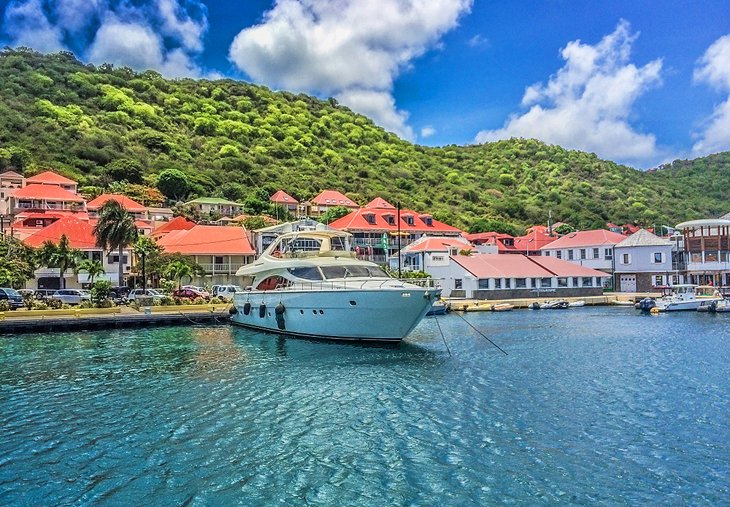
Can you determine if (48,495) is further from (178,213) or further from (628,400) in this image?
(178,213)

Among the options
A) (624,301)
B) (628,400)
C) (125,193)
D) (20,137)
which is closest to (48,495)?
(628,400)

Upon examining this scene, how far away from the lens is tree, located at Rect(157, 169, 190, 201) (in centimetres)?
8950

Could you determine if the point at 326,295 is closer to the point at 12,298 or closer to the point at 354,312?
the point at 354,312

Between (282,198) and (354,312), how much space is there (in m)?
72.3

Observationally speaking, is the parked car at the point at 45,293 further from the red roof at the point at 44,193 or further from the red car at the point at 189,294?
the red roof at the point at 44,193

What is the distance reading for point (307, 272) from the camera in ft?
84.6

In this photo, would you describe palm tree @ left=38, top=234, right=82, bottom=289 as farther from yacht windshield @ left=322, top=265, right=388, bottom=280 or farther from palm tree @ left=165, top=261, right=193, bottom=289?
yacht windshield @ left=322, top=265, right=388, bottom=280

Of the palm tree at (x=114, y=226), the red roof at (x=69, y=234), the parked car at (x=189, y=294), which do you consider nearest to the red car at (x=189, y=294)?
the parked car at (x=189, y=294)

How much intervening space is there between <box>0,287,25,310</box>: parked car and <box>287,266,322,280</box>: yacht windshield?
2145 cm

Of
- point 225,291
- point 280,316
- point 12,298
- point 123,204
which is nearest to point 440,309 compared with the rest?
point 280,316

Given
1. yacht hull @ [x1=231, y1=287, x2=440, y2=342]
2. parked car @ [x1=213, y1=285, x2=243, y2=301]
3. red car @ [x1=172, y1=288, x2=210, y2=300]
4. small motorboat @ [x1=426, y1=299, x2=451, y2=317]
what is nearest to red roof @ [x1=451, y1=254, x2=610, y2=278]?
small motorboat @ [x1=426, y1=299, x2=451, y2=317]

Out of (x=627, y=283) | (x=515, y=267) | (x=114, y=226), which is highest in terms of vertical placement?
(x=114, y=226)

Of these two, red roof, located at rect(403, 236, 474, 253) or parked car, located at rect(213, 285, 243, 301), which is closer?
parked car, located at rect(213, 285, 243, 301)

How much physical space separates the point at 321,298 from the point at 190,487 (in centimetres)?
1495
